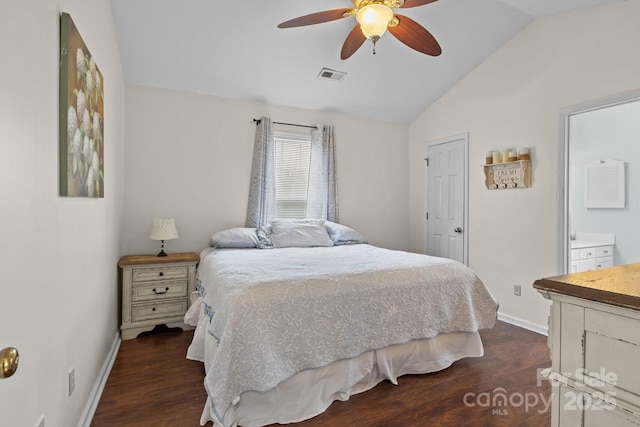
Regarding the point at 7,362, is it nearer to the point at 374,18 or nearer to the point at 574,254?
the point at 374,18

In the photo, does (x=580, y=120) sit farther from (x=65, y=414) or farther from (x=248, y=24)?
(x=65, y=414)

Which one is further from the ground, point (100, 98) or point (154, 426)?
point (100, 98)

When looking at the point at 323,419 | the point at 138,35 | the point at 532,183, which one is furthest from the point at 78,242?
the point at 532,183

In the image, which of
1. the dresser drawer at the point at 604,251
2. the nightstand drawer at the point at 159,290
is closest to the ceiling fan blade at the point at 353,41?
the nightstand drawer at the point at 159,290

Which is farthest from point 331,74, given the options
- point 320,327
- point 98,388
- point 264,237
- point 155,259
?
point 98,388

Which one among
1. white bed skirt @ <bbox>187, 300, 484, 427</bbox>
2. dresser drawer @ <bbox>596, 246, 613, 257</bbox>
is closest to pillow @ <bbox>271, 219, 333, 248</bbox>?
white bed skirt @ <bbox>187, 300, 484, 427</bbox>

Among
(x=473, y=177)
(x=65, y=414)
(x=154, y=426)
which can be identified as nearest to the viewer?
(x=65, y=414)

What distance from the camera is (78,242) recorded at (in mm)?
1664

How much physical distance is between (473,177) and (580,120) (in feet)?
6.06

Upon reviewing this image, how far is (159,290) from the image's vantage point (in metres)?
3.11

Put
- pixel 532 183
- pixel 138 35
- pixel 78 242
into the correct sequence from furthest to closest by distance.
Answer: pixel 532 183, pixel 138 35, pixel 78 242

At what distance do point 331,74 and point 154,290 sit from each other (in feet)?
9.52

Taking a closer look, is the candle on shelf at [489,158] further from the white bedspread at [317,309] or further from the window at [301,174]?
the window at [301,174]

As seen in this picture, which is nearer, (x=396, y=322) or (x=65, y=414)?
(x=65, y=414)
